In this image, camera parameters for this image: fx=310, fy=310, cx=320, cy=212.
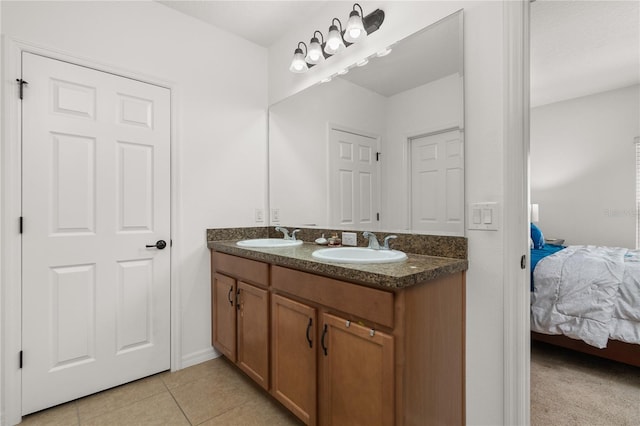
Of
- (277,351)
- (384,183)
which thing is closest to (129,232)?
(277,351)

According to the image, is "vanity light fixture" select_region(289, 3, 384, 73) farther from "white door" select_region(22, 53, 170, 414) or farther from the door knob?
the door knob

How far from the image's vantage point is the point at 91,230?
6.06 ft

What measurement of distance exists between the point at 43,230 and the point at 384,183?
75.7 inches

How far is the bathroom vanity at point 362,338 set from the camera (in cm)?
110

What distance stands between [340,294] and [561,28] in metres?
2.84

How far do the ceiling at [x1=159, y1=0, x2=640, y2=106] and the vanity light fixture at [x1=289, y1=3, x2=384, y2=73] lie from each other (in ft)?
0.95

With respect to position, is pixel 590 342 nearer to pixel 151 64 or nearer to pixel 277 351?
pixel 277 351

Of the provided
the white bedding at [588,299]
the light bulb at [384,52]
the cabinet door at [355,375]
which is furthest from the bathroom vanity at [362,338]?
the white bedding at [588,299]

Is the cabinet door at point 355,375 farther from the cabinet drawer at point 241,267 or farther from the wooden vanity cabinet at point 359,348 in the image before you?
the cabinet drawer at point 241,267

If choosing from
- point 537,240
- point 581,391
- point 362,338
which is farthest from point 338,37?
point 537,240

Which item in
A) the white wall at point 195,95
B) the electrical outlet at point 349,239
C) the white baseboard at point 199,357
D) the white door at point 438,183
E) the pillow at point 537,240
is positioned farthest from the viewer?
the pillow at point 537,240

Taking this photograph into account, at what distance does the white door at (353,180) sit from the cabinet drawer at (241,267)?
636 millimetres

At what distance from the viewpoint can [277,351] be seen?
164 centimetres

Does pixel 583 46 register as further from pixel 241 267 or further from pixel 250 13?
pixel 241 267
